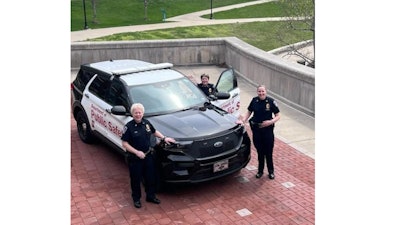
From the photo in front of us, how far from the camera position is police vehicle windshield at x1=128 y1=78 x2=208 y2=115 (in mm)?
7895

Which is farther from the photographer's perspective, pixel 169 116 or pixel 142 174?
pixel 169 116

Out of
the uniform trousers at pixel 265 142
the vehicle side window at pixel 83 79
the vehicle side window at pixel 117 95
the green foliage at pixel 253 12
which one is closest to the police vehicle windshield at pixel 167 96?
the vehicle side window at pixel 117 95

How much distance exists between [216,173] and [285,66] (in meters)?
5.68

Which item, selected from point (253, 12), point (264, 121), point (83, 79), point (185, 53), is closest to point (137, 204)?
point (264, 121)

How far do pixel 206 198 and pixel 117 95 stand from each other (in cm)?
244

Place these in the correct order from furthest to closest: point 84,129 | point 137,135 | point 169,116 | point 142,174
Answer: point 84,129, point 169,116, point 142,174, point 137,135

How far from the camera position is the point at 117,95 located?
8195mm

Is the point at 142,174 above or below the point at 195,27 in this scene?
below

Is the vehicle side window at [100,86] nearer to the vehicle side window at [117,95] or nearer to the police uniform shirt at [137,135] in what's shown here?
the vehicle side window at [117,95]

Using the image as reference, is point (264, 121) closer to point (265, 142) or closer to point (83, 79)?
point (265, 142)

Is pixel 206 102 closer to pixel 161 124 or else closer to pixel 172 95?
pixel 172 95

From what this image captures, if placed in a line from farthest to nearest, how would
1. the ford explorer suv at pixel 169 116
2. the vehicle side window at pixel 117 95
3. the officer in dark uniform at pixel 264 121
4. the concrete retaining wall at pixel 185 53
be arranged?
the concrete retaining wall at pixel 185 53 → the vehicle side window at pixel 117 95 → the officer in dark uniform at pixel 264 121 → the ford explorer suv at pixel 169 116

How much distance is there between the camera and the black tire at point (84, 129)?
915cm

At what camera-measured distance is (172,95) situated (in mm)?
8180
